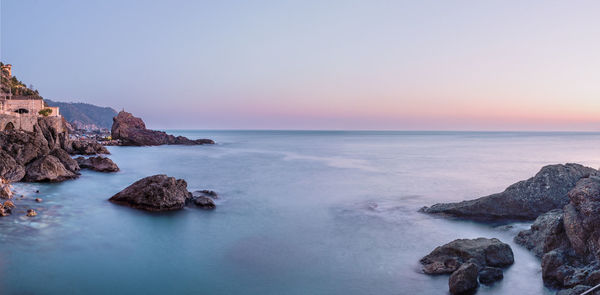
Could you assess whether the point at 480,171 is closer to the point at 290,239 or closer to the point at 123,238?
the point at 290,239

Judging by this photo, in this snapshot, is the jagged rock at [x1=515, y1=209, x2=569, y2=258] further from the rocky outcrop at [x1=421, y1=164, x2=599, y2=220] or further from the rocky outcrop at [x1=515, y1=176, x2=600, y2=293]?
the rocky outcrop at [x1=421, y1=164, x2=599, y2=220]

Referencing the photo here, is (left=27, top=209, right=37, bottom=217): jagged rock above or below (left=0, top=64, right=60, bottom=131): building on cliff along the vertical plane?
below

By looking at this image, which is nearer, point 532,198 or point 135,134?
point 532,198

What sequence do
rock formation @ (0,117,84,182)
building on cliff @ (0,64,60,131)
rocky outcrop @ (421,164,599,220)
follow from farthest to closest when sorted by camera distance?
1. building on cliff @ (0,64,60,131)
2. rock formation @ (0,117,84,182)
3. rocky outcrop @ (421,164,599,220)

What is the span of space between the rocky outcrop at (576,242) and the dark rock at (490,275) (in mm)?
1062

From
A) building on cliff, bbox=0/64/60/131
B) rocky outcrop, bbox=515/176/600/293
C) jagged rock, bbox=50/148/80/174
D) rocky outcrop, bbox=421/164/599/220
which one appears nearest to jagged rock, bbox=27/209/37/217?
jagged rock, bbox=50/148/80/174

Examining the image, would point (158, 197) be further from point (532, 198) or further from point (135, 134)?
point (135, 134)

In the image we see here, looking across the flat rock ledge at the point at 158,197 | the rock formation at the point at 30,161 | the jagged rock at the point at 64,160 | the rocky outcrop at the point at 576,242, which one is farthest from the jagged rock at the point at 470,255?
the jagged rock at the point at 64,160

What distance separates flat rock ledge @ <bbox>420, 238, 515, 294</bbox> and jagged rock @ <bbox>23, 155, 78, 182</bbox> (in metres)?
22.7

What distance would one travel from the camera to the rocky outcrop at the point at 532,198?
47.0ft

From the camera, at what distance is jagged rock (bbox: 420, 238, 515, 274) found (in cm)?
977

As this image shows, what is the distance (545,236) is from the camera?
1057 centimetres

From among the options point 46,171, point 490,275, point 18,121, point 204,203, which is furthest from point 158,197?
point 18,121

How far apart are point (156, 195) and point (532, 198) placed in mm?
16127
